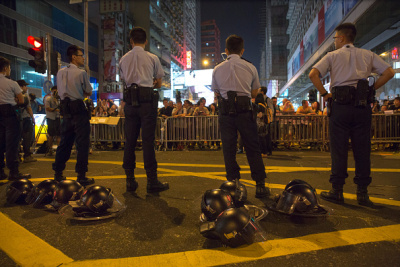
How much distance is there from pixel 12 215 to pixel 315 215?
3071 millimetres

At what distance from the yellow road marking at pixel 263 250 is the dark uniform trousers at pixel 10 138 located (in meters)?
3.77

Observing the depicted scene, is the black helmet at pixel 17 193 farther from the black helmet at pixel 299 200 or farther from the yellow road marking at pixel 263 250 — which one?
the black helmet at pixel 299 200

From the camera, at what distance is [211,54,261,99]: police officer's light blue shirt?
11.3 ft

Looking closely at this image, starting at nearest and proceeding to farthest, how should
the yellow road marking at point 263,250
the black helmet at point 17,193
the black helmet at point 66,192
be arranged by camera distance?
the yellow road marking at point 263,250 → the black helmet at point 66,192 → the black helmet at point 17,193

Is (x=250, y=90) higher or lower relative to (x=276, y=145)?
higher

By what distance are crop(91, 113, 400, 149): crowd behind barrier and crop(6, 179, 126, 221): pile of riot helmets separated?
22.1 feet

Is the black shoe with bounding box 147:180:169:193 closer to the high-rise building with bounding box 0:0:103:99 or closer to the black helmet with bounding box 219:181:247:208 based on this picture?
the black helmet with bounding box 219:181:247:208

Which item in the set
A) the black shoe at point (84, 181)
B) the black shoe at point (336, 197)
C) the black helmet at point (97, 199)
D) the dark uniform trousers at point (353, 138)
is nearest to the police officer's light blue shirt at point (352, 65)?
the dark uniform trousers at point (353, 138)

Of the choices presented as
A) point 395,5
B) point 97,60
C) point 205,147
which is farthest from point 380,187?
point 97,60

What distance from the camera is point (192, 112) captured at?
11.4 metres

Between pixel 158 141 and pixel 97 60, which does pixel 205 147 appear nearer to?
pixel 158 141

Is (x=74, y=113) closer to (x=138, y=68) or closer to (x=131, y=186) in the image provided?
(x=138, y=68)

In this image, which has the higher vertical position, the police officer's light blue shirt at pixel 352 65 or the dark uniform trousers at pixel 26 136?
the police officer's light blue shirt at pixel 352 65

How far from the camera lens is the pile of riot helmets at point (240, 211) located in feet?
6.81
